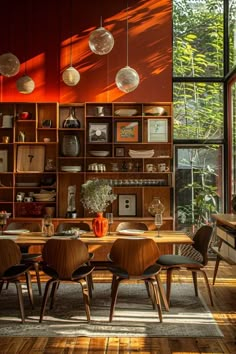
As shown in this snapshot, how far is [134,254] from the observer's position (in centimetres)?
397

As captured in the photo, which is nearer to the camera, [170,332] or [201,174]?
[170,332]

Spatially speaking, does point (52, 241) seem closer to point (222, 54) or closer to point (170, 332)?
point (170, 332)

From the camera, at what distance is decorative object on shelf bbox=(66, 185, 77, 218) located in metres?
6.79

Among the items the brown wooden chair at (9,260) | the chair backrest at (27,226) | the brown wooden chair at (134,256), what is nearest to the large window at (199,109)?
the chair backrest at (27,226)

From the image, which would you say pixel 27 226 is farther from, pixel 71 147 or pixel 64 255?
pixel 71 147

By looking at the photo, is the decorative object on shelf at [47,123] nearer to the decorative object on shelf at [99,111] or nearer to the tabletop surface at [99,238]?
the decorative object on shelf at [99,111]

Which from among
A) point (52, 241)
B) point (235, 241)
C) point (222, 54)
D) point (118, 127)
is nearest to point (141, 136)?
point (118, 127)

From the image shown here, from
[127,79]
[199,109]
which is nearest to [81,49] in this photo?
[127,79]

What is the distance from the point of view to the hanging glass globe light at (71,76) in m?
6.58

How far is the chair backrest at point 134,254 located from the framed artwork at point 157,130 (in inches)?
129

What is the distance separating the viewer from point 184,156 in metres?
7.39

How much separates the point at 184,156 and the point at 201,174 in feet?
1.39

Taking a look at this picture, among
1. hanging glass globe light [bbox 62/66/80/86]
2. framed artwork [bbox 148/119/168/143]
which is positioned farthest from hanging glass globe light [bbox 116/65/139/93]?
framed artwork [bbox 148/119/168/143]

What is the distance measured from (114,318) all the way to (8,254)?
47.3 inches
